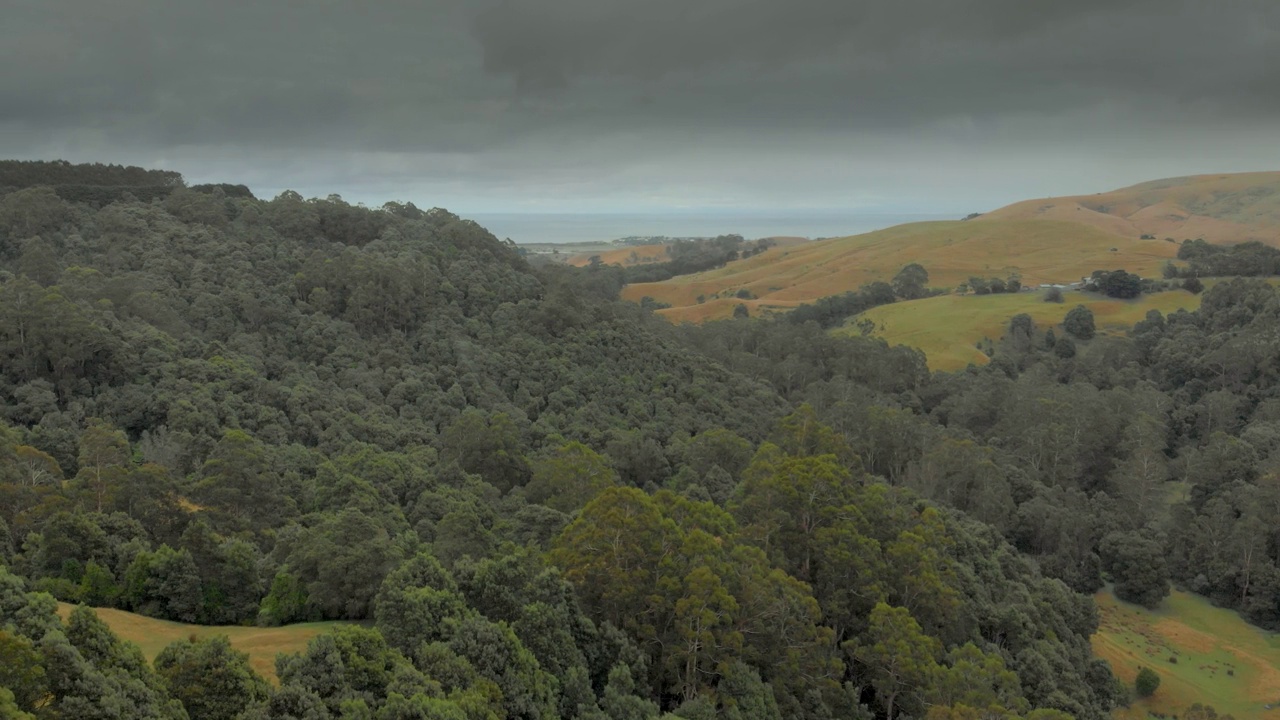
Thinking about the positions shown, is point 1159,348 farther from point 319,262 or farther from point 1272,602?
point 319,262

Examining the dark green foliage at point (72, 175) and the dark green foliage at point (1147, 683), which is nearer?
the dark green foliage at point (1147, 683)

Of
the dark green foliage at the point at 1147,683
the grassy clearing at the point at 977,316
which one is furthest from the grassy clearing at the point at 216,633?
the grassy clearing at the point at 977,316

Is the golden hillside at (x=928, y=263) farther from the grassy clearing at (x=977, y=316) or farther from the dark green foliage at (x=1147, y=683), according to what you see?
the dark green foliage at (x=1147, y=683)

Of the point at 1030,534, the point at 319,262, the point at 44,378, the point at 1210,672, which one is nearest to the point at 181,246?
the point at 319,262

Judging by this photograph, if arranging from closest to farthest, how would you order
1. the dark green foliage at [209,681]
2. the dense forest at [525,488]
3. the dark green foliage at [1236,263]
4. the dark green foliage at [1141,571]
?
the dark green foliage at [209,681] < the dense forest at [525,488] < the dark green foliage at [1141,571] < the dark green foliage at [1236,263]

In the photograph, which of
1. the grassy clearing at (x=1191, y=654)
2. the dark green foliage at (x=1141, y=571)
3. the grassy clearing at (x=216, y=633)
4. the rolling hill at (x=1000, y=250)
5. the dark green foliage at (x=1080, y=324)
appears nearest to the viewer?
the grassy clearing at (x=216, y=633)

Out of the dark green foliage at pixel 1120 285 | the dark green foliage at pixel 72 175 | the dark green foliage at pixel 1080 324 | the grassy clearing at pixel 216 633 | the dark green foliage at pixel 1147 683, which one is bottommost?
the dark green foliage at pixel 1147 683
